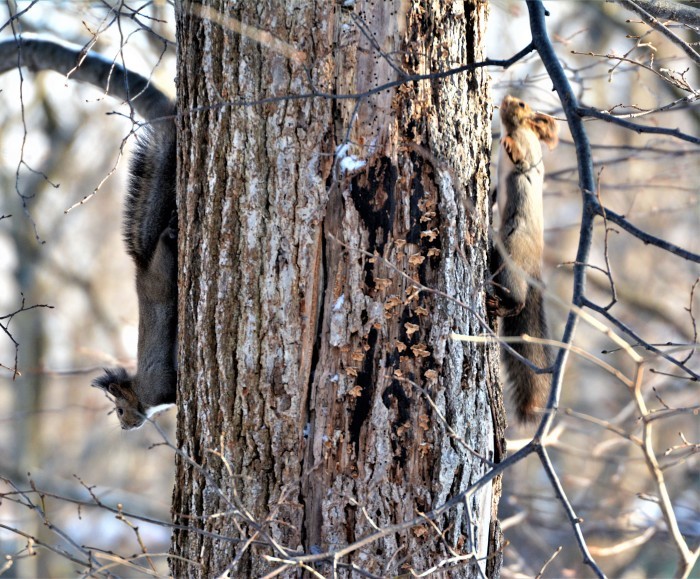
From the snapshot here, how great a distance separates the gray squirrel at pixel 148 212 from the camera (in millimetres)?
3023

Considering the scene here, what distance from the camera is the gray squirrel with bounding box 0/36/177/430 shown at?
3.02m

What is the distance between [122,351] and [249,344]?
207 inches

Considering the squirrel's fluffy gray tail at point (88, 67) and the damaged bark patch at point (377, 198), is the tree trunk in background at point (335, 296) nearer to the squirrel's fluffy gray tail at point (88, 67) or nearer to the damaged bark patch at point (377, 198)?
the damaged bark patch at point (377, 198)

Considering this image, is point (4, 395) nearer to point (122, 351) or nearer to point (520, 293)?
point (122, 351)

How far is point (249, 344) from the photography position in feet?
7.31

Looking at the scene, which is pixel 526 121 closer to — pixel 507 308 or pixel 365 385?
pixel 507 308

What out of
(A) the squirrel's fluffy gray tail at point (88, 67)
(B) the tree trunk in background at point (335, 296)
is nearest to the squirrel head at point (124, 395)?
(A) the squirrel's fluffy gray tail at point (88, 67)

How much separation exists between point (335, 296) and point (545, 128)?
133 cm

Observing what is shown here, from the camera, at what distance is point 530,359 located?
117 inches

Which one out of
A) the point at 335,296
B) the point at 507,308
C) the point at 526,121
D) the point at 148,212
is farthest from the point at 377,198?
the point at 148,212

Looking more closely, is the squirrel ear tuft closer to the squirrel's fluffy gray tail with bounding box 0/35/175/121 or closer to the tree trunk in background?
the tree trunk in background

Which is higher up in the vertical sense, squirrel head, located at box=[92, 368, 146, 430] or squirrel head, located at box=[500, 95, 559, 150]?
squirrel head, located at box=[500, 95, 559, 150]

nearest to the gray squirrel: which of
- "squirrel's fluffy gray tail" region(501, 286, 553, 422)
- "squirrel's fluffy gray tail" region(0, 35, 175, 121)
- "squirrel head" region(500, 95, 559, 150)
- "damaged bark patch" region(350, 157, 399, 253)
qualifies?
"squirrel's fluffy gray tail" region(0, 35, 175, 121)

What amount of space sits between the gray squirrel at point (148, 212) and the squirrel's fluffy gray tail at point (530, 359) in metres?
1.37
